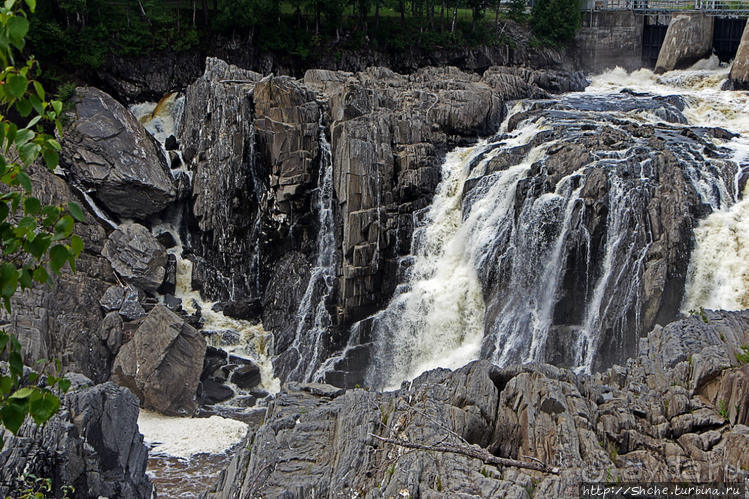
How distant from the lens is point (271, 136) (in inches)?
1283

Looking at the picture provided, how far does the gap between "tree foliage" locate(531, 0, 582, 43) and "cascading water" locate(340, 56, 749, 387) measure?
21659 millimetres

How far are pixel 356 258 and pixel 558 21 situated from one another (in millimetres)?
30949

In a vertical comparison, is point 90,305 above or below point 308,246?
below

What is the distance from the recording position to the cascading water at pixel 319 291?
99.3 ft

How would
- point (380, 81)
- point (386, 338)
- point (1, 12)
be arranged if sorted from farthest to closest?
point (380, 81), point (386, 338), point (1, 12)

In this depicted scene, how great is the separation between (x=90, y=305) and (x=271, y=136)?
10.3 m

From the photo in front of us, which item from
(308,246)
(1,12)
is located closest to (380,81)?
(308,246)

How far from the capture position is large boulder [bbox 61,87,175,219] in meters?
32.8

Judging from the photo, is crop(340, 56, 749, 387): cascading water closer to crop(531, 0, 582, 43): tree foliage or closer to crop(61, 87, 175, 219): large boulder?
crop(61, 87, 175, 219): large boulder

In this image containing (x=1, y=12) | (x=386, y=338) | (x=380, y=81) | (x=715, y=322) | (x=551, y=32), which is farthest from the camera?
(x=551, y=32)

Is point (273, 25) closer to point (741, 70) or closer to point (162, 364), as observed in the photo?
point (162, 364)

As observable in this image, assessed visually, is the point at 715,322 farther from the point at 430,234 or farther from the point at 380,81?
the point at 380,81

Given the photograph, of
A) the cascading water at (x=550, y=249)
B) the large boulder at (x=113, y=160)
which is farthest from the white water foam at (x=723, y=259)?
the large boulder at (x=113, y=160)

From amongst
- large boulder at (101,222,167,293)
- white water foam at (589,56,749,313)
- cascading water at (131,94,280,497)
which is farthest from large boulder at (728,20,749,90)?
large boulder at (101,222,167,293)
